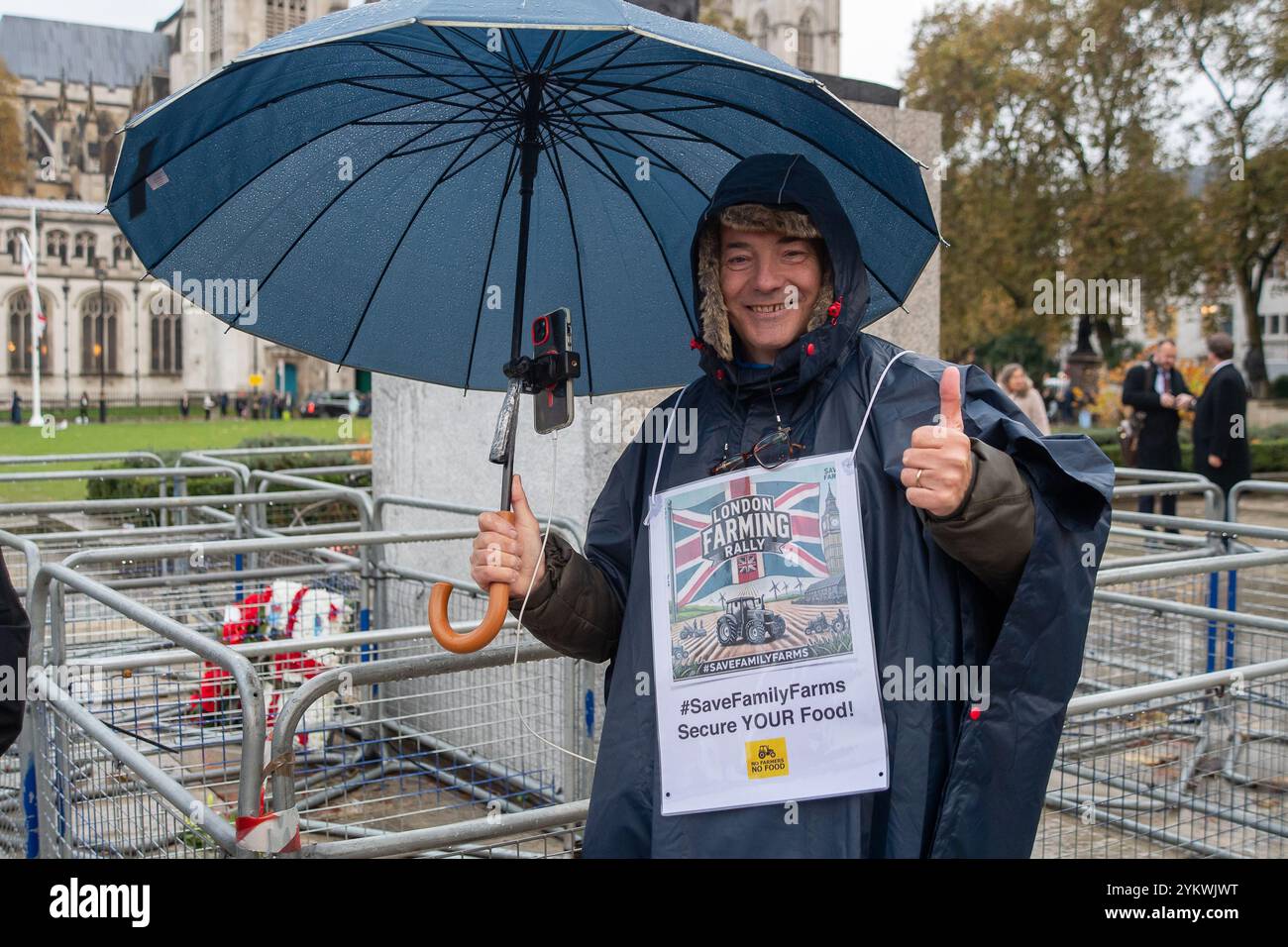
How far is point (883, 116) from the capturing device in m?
6.29

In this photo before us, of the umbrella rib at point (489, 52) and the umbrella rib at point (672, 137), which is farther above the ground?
the umbrella rib at point (489, 52)

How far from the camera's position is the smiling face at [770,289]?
2.39 meters

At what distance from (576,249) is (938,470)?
1.34m

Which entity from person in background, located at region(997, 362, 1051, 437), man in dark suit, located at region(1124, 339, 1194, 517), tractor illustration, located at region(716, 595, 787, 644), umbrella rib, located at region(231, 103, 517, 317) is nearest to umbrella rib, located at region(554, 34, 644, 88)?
umbrella rib, located at region(231, 103, 517, 317)

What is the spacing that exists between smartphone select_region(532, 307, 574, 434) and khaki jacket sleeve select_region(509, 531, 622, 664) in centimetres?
24

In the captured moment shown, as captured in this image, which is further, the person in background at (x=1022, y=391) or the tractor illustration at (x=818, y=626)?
the person in background at (x=1022, y=391)

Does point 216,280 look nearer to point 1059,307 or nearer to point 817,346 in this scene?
point 817,346

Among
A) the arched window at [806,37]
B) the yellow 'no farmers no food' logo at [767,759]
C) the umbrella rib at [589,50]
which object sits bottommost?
the yellow 'no farmers no food' logo at [767,759]

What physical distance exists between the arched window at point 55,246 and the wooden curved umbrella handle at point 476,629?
280ft

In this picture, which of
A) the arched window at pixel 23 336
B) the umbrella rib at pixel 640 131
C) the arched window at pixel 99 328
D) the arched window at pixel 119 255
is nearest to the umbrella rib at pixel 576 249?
the umbrella rib at pixel 640 131

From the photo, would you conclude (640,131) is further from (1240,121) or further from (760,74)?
(1240,121)

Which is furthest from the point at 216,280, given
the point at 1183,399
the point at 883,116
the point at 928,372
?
the point at 1183,399

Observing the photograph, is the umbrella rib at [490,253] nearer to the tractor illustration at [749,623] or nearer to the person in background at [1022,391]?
the tractor illustration at [749,623]

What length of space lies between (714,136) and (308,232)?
96cm
